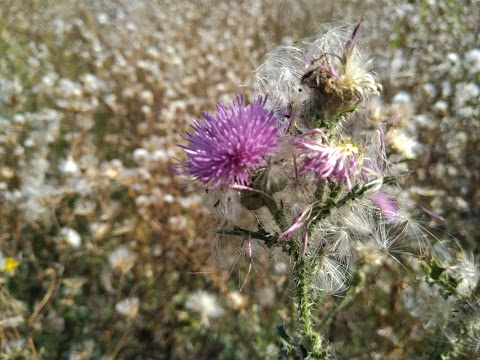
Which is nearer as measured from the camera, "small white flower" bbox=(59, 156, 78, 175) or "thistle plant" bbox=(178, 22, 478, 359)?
"thistle plant" bbox=(178, 22, 478, 359)

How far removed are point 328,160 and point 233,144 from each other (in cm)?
22

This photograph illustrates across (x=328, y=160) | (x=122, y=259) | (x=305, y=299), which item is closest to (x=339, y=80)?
(x=328, y=160)

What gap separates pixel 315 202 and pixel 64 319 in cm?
221

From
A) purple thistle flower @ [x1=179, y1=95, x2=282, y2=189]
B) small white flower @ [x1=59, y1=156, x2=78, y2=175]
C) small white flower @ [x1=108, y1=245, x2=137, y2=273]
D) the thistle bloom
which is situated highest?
purple thistle flower @ [x1=179, y1=95, x2=282, y2=189]

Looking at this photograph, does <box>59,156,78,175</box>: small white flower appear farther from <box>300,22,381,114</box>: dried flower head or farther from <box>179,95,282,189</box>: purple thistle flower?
<box>300,22,381,114</box>: dried flower head

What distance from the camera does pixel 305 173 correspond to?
108 centimetres

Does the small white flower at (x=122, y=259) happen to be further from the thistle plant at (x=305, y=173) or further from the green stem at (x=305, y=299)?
the green stem at (x=305, y=299)

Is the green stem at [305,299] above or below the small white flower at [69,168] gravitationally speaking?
above

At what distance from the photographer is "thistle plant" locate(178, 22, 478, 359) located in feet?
3.50

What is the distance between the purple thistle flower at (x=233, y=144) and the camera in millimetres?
1074

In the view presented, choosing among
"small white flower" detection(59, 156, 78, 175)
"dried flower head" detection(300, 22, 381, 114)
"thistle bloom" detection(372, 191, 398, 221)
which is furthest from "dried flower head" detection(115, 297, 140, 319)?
"dried flower head" detection(300, 22, 381, 114)

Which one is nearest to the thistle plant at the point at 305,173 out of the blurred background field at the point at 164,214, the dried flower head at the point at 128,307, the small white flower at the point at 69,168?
the blurred background field at the point at 164,214

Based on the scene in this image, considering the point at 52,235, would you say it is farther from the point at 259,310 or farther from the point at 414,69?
the point at 414,69

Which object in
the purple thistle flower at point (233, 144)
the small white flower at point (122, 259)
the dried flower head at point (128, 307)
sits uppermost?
the purple thistle flower at point (233, 144)
